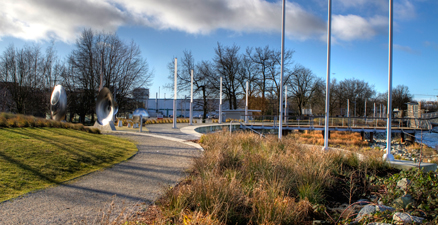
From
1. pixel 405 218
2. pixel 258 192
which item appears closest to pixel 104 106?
pixel 258 192

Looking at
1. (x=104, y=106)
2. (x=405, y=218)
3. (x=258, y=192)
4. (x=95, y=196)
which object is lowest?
(x=95, y=196)

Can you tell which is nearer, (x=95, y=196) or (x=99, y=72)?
(x=95, y=196)

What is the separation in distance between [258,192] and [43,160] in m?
5.80

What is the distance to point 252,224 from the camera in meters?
3.73

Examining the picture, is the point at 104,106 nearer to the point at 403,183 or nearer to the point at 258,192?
the point at 258,192

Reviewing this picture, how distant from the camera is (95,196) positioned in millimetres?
4828

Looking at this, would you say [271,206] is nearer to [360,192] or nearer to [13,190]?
[360,192]

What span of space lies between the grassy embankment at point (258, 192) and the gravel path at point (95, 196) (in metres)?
0.64

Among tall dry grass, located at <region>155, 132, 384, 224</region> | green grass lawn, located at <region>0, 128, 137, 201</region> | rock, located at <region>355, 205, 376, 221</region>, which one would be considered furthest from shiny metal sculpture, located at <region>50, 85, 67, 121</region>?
rock, located at <region>355, 205, 376, 221</region>

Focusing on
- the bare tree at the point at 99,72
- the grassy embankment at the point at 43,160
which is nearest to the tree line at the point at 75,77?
the bare tree at the point at 99,72

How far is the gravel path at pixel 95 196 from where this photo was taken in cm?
384

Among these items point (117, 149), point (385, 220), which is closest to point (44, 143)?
point (117, 149)

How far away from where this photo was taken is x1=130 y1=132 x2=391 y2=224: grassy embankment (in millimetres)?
3729

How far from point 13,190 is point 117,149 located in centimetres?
520
